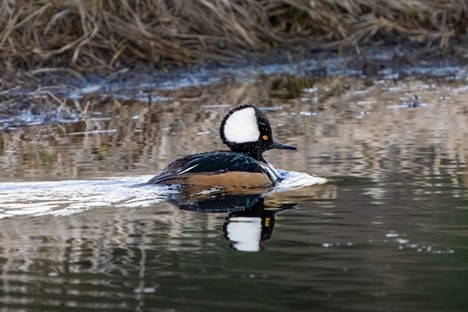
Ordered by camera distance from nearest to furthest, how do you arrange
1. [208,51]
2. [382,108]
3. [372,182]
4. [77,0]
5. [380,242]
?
[380,242] → [372,182] → [382,108] → [77,0] → [208,51]

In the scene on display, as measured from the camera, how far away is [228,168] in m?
7.57

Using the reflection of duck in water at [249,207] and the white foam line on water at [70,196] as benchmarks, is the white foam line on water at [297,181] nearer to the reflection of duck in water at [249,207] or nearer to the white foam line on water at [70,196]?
the reflection of duck in water at [249,207]

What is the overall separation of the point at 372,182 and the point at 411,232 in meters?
1.65

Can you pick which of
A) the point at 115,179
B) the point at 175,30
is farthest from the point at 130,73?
the point at 115,179

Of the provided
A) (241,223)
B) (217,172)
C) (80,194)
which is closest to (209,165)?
(217,172)

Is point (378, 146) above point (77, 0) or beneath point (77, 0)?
beneath

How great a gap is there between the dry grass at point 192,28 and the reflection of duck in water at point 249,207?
6.60m

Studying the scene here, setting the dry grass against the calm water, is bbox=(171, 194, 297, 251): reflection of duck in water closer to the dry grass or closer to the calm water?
the calm water

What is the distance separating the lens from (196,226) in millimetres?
6195

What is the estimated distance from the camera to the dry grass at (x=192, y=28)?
45.7ft

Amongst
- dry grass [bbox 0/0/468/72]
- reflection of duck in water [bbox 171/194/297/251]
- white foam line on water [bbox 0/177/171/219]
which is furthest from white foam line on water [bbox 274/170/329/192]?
dry grass [bbox 0/0/468/72]

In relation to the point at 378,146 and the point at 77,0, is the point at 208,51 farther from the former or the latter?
the point at 378,146

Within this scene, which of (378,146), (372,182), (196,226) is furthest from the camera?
(378,146)

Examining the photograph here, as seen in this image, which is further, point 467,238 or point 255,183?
point 255,183
